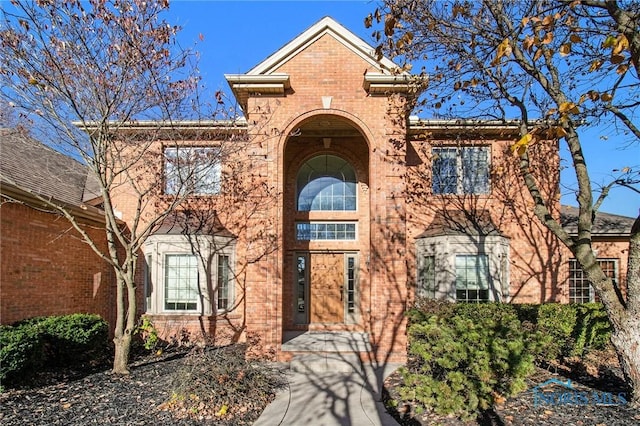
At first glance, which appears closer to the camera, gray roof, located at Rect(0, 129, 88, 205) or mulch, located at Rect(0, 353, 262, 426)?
mulch, located at Rect(0, 353, 262, 426)

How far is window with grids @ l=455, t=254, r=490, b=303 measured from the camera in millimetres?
11406

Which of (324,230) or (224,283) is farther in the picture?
(324,230)

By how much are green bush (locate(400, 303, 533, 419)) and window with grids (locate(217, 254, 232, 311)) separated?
21.2 feet

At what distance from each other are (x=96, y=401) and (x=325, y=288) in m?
6.58

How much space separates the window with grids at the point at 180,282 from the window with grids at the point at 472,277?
7.09 m

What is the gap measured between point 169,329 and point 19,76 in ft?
22.3

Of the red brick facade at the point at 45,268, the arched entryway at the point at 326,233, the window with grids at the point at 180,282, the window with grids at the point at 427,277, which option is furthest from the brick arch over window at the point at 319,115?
the red brick facade at the point at 45,268

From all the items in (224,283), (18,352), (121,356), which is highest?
(224,283)

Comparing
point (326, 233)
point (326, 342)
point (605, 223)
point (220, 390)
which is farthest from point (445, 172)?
point (220, 390)

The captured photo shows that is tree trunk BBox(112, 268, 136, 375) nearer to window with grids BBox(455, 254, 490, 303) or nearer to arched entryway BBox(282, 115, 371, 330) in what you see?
arched entryway BBox(282, 115, 371, 330)

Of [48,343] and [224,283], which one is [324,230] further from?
[48,343]

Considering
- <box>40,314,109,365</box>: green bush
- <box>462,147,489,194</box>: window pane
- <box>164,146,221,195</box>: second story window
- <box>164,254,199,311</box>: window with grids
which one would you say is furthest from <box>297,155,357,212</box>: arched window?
<box>40,314,109,365</box>: green bush

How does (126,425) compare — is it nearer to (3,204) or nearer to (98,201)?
(3,204)

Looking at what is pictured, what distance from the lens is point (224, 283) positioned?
11602mm
